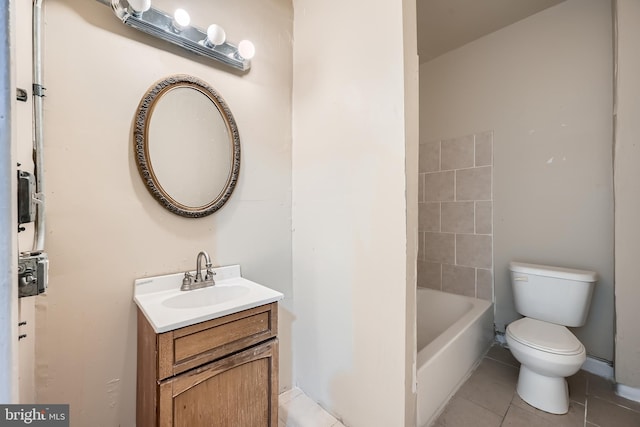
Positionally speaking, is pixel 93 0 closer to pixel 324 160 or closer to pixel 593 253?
pixel 324 160

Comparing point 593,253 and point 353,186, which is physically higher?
point 353,186

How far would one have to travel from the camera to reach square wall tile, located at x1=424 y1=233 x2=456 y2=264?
2328mm

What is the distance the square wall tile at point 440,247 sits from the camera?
2328 mm

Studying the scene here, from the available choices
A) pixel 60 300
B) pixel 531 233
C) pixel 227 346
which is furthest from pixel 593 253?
pixel 60 300

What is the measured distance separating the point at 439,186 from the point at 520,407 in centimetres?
165

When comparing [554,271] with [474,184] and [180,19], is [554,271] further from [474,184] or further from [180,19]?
[180,19]

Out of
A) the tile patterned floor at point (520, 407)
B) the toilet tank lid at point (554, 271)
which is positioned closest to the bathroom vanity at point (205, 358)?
the tile patterned floor at point (520, 407)

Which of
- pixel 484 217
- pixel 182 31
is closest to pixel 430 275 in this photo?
pixel 484 217

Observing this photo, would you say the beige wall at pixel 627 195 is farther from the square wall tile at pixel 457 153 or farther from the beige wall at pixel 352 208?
the beige wall at pixel 352 208

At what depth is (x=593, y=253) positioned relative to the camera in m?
1.70

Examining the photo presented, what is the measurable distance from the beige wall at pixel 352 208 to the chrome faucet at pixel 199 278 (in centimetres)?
56

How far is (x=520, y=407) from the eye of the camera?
1.44 m

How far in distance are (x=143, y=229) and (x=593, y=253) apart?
2.68m

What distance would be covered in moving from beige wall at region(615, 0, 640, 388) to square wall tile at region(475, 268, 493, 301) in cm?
69
